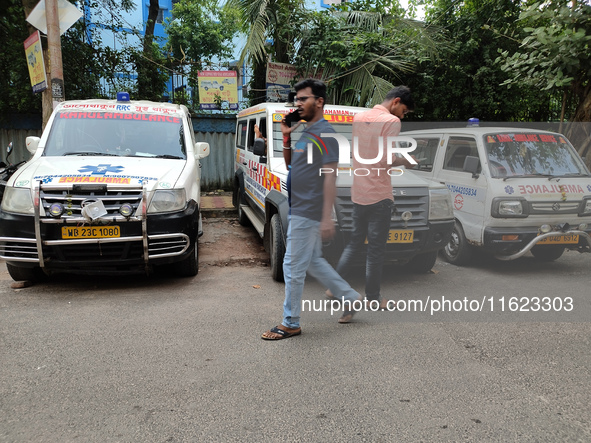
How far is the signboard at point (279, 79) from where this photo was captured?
1026 cm

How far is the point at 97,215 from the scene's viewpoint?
4344mm

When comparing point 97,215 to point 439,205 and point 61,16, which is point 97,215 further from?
A: point 61,16

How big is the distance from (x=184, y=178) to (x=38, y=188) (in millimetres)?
1315

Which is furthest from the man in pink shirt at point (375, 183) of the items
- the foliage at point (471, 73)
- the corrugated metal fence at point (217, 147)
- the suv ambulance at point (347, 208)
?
→ the corrugated metal fence at point (217, 147)

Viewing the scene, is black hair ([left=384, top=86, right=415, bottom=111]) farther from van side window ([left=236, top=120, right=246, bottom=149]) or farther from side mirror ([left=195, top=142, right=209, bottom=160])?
van side window ([left=236, top=120, right=246, bottom=149])

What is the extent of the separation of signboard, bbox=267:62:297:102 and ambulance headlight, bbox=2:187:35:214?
263 inches

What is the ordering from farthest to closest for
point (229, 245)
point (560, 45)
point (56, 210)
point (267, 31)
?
point (267, 31) → point (229, 245) → point (560, 45) → point (56, 210)

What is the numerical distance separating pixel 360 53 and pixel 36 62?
583cm

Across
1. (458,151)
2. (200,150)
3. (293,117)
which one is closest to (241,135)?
(200,150)

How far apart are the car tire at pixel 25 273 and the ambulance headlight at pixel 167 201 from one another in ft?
4.58

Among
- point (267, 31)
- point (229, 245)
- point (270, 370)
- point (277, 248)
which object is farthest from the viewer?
point (267, 31)

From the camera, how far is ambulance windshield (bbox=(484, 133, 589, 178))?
18.9 feet

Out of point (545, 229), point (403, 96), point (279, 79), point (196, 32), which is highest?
point (196, 32)

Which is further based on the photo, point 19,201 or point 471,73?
point 471,73
